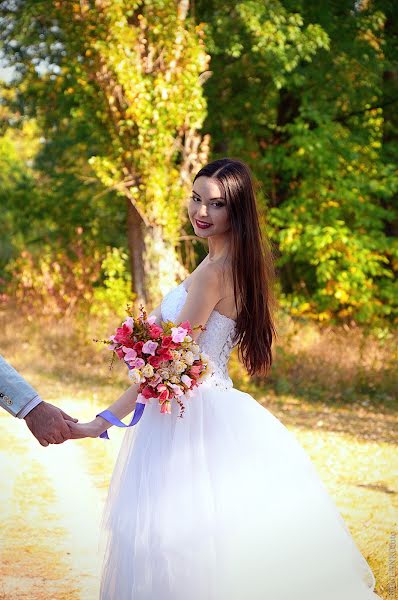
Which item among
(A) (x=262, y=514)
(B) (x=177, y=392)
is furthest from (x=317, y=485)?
(B) (x=177, y=392)

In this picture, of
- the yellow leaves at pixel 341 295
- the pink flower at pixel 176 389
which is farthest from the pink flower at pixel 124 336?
the yellow leaves at pixel 341 295

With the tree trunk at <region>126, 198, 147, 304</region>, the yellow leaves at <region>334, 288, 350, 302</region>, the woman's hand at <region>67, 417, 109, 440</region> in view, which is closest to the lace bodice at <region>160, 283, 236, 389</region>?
the woman's hand at <region>67, 417, 109, 440</region>

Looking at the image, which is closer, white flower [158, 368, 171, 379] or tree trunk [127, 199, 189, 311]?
white flower [158, 368, 171, 379]

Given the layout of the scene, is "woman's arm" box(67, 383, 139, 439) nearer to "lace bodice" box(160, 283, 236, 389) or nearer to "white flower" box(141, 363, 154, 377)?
"white flower" box(141, 363, 154, 377)

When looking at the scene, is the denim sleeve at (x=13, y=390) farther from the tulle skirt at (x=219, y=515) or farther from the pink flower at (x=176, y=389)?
the pink flower at (x=176, y=389)

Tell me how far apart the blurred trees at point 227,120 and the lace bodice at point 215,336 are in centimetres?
642

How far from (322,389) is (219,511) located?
731 centimetres

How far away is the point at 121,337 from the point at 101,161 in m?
8.72

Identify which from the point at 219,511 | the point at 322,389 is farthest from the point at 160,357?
the point at 322,389

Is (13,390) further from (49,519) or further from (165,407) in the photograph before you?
(49,519)

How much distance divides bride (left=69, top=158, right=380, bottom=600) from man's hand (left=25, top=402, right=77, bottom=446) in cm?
5

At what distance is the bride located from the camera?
11.2 feet

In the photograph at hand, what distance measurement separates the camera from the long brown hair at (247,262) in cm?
364

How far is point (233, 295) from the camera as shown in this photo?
3.65 meters
